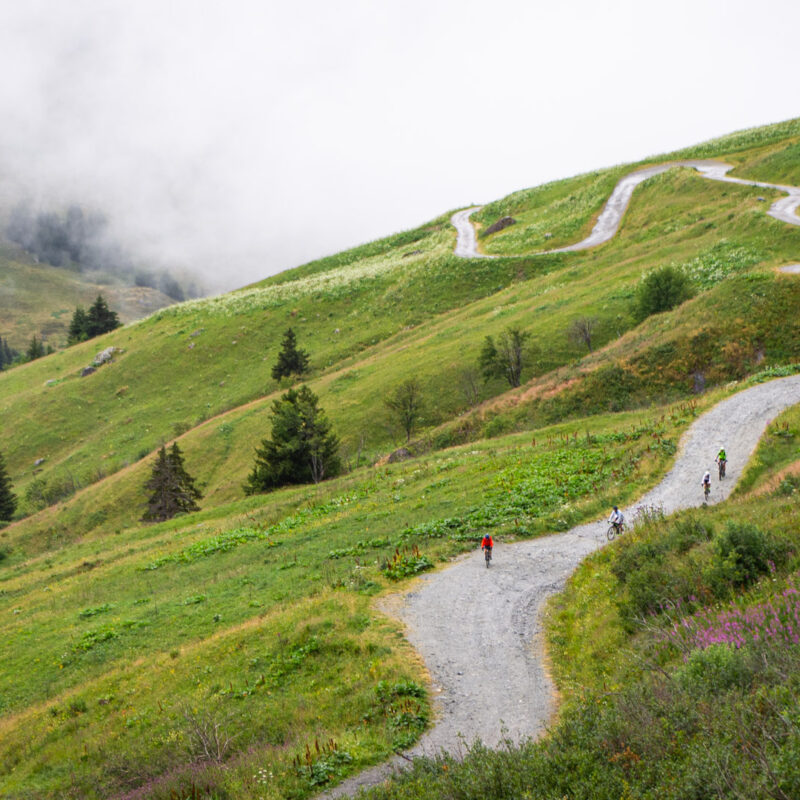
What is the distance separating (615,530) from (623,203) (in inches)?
3496

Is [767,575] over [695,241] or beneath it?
beneath

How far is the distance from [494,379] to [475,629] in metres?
38.0

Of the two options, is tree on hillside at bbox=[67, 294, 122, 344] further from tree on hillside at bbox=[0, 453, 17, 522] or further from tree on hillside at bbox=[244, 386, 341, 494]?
tree on hillside at bbox=[244, 386, 341, 494]

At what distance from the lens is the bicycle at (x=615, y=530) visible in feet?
60.2

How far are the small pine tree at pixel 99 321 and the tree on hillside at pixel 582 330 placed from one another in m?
92.5

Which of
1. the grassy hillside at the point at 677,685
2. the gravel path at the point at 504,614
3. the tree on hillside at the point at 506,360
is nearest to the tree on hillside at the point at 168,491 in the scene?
→ the tree on hillside at the point at 506,360

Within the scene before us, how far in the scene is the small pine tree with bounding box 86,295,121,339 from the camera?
109 m

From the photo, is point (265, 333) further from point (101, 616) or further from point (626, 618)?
point (626, 618)

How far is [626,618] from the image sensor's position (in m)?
11.8

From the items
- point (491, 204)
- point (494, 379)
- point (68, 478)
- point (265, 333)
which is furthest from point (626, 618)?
point (491, 204)

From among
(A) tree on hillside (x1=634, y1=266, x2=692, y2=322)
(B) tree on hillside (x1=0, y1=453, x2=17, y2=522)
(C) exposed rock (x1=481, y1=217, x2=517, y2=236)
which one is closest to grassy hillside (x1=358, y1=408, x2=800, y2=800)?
(A) tree on hillside (x1=634, y1=266, x2=692, y2=322)

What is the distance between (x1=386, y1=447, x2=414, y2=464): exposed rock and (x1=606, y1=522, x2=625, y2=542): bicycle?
21.5 m

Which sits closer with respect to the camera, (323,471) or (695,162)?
(323,471)

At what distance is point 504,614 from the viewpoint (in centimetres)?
1498
